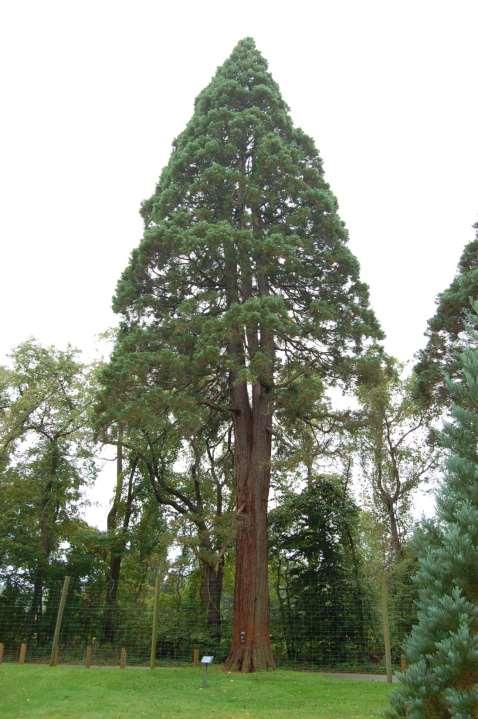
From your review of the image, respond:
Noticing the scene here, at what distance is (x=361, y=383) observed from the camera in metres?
11.8

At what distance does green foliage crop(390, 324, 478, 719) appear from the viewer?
362cm

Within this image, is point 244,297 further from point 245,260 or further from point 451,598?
point 451,598

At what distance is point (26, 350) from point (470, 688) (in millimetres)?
19547

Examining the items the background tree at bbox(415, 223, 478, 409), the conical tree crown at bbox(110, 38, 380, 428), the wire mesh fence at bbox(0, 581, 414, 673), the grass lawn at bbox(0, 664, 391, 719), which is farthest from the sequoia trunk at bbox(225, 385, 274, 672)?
the background tree at bbox(415, 223, 478, 409)

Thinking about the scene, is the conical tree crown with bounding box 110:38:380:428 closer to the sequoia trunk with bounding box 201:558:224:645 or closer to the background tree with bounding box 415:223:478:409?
the background tree with bounding box 415:223:478:409

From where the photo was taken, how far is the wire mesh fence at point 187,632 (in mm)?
12977

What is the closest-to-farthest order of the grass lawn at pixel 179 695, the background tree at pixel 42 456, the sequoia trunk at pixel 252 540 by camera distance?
the grass lawn at pixel 179 695 < the sequoia trunk at pixel 252 540 < the background tree at pixel 42 456

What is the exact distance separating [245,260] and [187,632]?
31.8ft

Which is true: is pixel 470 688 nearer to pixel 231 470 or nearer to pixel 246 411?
pixel 246 411

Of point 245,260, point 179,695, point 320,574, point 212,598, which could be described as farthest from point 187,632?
point 245,260

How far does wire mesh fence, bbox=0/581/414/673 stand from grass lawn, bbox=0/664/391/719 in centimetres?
179

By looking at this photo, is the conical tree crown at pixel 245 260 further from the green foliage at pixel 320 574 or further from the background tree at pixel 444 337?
the green foliage at pixel 320 574

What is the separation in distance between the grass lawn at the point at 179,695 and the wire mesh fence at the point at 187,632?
5.87ft

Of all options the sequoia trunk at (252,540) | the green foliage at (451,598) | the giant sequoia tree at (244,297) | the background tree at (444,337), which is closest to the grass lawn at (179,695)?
the sequoia trunk at (252,540)
